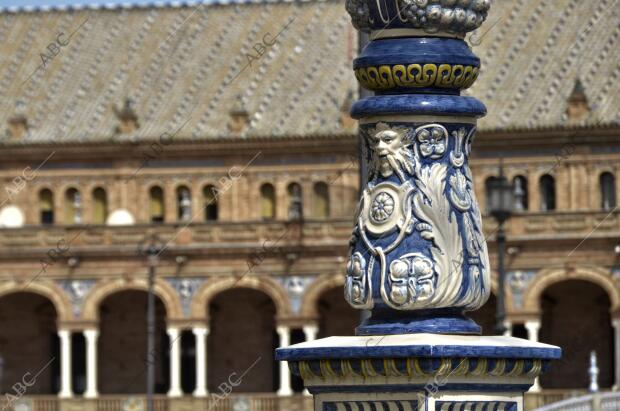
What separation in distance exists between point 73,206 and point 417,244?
6739cm

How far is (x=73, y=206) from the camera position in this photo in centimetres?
7756

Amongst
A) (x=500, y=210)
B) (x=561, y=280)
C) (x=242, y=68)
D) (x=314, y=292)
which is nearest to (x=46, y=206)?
(x=242, y=68)

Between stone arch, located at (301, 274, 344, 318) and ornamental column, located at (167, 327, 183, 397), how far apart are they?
369 centimetres

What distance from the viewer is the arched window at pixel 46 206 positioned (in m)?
77.5

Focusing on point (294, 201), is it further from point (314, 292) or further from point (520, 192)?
point (520, 192)

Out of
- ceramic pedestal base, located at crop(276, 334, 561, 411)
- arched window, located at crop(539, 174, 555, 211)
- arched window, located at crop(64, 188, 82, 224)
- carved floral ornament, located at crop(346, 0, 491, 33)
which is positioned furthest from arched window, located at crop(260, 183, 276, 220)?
ceramic pedestal base, located at crop(276, 334, 561, 411)

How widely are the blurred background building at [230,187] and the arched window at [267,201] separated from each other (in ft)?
0.19

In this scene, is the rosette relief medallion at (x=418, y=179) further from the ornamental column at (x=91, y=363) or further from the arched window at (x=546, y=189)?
the ornamental column at (x=91, y=363)

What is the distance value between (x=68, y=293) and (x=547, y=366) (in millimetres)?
65325

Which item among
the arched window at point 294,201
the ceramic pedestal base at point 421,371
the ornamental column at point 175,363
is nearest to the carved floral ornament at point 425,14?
the ceramic pedestal base at point 421,371

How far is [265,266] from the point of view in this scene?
73.9m

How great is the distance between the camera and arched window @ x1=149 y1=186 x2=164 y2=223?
76.8m

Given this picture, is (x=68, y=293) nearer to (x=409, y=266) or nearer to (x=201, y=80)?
(x=201, y=80)

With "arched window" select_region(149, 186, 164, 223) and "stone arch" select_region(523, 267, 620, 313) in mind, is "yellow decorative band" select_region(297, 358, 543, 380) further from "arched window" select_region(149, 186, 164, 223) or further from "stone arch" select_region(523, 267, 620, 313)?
"arched window" select_region(149, 186, 164, 223)
